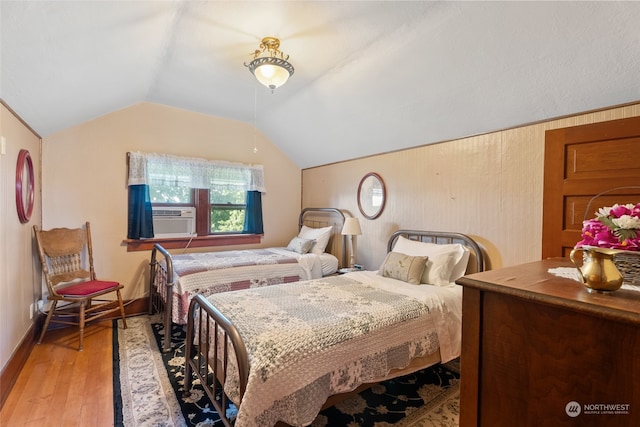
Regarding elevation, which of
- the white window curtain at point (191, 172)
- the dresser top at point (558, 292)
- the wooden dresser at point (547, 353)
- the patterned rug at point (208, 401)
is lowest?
the patterned rug at point (208, 401)

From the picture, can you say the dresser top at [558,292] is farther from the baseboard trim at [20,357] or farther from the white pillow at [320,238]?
the white pillow at [320,238]

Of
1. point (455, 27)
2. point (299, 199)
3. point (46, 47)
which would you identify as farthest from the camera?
point (299, 199)

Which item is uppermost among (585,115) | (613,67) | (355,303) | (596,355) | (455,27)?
(455,27)

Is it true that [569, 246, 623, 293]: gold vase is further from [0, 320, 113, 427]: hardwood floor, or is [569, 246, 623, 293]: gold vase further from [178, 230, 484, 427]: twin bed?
[0, 320, 113, 427]: hardwood floor

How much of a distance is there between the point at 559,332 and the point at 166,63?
317 centimetres

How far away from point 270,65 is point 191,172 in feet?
7.23

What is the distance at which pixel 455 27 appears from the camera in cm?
191

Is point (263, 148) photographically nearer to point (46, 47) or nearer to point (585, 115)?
point (46, 47)

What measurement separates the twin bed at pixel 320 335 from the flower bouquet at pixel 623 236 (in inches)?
44.0

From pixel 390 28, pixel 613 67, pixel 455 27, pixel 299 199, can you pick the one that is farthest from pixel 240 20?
pixel 299 199

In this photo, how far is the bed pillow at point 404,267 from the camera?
8.36 feet

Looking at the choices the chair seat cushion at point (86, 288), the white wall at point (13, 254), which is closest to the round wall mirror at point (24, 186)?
the white wall at point (13, 254)

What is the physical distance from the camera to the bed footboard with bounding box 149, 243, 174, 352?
8.75ft

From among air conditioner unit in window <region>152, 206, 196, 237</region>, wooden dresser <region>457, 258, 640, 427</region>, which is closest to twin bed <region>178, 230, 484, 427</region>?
wooden dresser <region>457, 258, 640, 427</region>
